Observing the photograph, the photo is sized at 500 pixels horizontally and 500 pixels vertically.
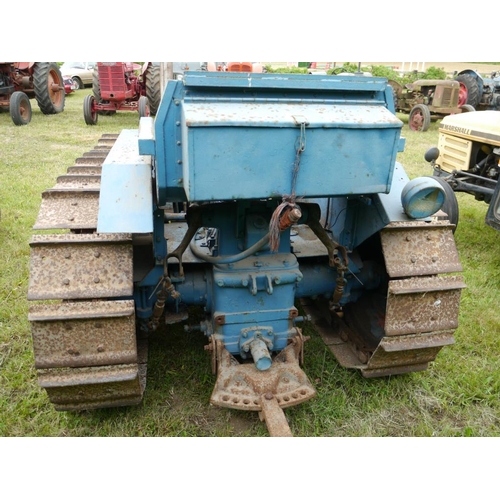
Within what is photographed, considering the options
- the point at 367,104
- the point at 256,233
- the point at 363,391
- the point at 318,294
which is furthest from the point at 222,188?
the point at 363,391

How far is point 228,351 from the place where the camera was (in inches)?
103

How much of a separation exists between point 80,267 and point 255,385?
1.03 meters

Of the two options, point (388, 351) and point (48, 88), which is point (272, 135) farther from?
point (48, 88)

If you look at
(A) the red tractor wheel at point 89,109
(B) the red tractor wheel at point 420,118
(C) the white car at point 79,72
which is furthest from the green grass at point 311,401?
(C) the white car at point 79,72

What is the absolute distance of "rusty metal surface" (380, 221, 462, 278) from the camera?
2459mm

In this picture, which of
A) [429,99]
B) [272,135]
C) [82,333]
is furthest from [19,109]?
[272,135]

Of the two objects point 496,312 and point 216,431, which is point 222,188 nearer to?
point 216,431

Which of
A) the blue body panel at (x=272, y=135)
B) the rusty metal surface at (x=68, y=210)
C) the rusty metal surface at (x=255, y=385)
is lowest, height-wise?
the rusty metal surface at (x=255, y=385)

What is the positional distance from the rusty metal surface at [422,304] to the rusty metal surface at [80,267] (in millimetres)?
1280

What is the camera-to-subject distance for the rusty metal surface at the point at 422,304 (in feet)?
7.91

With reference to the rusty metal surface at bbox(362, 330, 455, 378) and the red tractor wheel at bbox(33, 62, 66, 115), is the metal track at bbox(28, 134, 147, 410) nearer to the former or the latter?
the rusty metal surface at bbox(362, 330, 455, 378)

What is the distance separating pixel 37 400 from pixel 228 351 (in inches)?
43.6

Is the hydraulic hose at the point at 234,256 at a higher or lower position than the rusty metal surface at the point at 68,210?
lower

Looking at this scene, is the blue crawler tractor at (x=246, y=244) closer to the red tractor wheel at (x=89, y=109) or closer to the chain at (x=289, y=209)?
the chain at (x=289, y=209)
